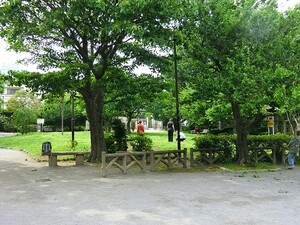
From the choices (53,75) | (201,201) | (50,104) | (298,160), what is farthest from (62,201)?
(298,160)

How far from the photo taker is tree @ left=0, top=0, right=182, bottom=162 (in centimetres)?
1048

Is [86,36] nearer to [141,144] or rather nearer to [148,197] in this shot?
[141,144]

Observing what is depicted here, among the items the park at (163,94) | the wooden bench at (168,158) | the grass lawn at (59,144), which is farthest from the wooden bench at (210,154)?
the grass lawn at (59,144)

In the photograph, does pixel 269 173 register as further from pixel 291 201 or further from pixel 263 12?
pixel 263 12

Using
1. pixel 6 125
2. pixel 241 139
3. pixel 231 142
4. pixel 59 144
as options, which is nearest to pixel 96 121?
pixel 231 142

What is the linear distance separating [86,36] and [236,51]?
19.0 ft

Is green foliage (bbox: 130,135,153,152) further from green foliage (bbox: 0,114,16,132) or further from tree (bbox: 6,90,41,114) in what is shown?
tree (bbox: 6,90,41,114)

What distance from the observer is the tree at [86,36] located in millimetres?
10484

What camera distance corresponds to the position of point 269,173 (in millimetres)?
11680

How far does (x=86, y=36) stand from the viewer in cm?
1274

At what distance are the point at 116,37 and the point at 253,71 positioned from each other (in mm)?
5179

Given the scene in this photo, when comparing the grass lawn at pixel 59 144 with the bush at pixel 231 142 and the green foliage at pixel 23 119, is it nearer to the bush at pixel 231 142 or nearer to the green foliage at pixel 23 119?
the bush at pixel 231 142

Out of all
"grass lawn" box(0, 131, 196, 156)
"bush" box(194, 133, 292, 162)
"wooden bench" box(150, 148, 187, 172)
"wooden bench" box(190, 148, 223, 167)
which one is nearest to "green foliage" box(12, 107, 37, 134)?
"grass lawn" box(0, 131, 196, 156)

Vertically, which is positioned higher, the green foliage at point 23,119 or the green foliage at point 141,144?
the green foliage at point 23,119
